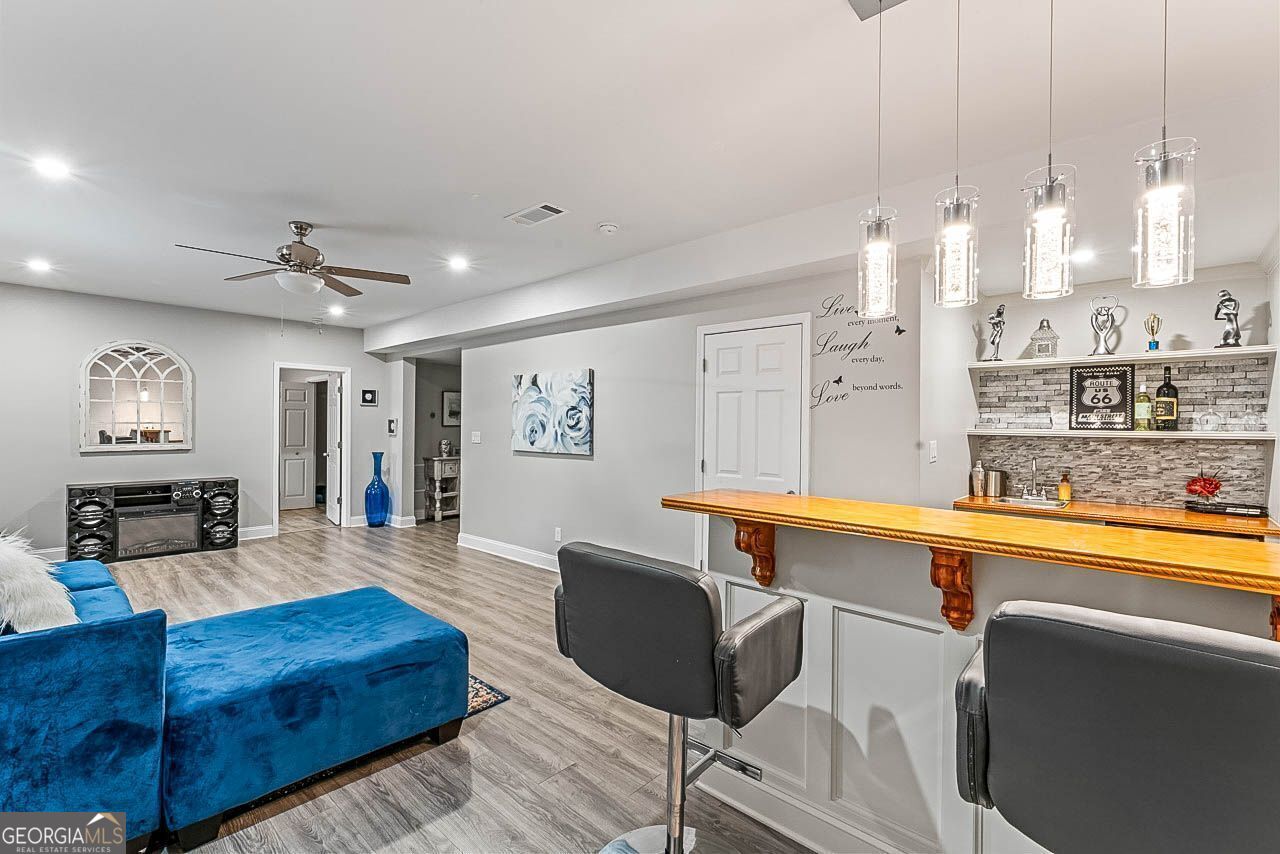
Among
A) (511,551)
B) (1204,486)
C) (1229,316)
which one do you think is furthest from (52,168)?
(1204,486)

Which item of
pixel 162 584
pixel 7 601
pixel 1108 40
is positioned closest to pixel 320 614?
pixel 7 601

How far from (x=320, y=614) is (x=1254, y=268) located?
215 inches

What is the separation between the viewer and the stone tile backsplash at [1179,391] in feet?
11.5

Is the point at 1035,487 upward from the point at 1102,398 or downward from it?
downward

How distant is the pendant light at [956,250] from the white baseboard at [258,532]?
297 inches

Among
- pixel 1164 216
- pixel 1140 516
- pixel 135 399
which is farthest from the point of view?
pixel 135 399

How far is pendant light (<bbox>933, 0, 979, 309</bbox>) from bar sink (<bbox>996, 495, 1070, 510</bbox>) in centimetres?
272

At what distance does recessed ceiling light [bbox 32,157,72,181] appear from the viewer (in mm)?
2869

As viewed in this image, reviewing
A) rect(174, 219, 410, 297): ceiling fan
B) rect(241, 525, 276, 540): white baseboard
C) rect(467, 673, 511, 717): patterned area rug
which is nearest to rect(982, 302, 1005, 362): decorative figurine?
rect(467, 673, 511, 717): patterned area rug

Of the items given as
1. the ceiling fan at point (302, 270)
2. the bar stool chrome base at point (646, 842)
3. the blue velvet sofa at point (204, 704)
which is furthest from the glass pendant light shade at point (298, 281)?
the bar stool chrome base at point (646, 842)

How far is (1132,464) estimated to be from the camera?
3.90m

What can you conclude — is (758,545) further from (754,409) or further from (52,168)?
(52,168)

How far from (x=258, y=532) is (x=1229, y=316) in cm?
884

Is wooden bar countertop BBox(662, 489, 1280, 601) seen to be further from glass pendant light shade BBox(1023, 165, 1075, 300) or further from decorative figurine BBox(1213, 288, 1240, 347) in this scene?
decorative figurine BBox(1213, 288, 1240, 347)
